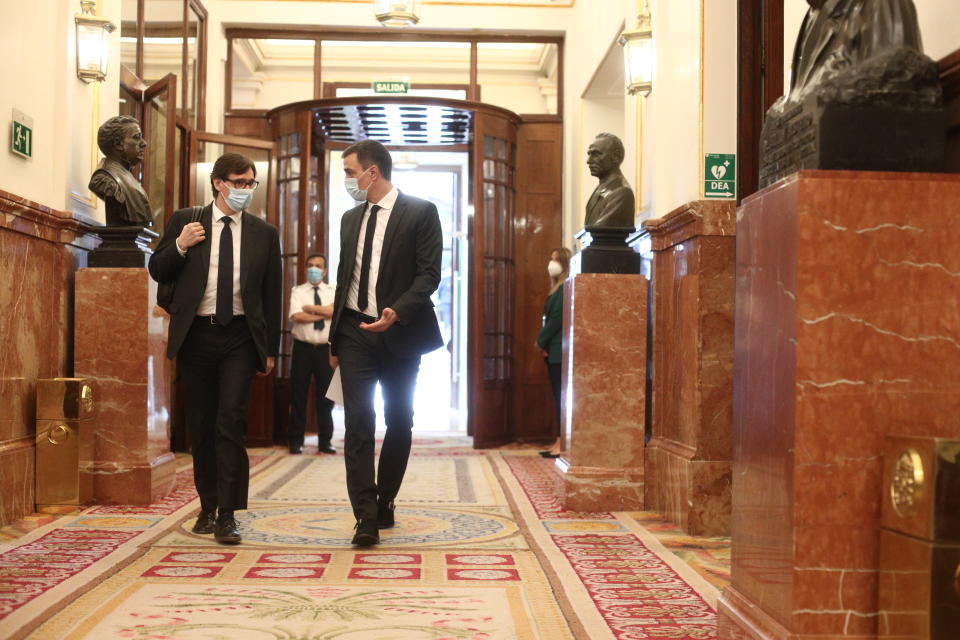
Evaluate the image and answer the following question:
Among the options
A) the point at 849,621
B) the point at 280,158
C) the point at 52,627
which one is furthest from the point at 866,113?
the point at 280,158

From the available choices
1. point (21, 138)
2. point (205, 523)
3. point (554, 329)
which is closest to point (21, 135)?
point (21, 138)

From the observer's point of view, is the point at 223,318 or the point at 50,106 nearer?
the point at 223,318

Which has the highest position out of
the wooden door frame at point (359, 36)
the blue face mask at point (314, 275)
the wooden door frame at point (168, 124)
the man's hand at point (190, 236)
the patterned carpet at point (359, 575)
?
the wooden door frame at point (359, 36)

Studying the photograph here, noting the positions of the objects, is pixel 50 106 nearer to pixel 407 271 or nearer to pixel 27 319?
pixel 27 319

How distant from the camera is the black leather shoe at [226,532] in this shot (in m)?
4.66

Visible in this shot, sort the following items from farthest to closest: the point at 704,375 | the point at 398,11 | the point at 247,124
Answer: the point at 247,124 < the point at 398,11 < the point at 704,375

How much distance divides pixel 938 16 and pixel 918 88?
23.3 inches

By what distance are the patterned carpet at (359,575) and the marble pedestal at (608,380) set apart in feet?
1.00

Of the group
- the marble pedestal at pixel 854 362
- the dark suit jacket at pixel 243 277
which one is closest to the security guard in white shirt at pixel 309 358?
the dark suit jacket at pixel 243 277

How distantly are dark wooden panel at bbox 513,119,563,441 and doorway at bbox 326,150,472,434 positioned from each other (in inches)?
42.5

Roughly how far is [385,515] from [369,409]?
27.3 inches

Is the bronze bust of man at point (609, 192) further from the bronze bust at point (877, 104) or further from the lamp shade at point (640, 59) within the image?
the bronze bust at point (877, 104)

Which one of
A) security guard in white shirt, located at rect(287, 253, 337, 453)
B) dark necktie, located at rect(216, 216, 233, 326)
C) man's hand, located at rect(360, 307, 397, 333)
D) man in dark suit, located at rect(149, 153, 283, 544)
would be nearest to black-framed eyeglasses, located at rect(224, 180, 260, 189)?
man in dark suit, located at rect(149, 153, 283, 544)

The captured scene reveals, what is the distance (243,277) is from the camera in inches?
187
